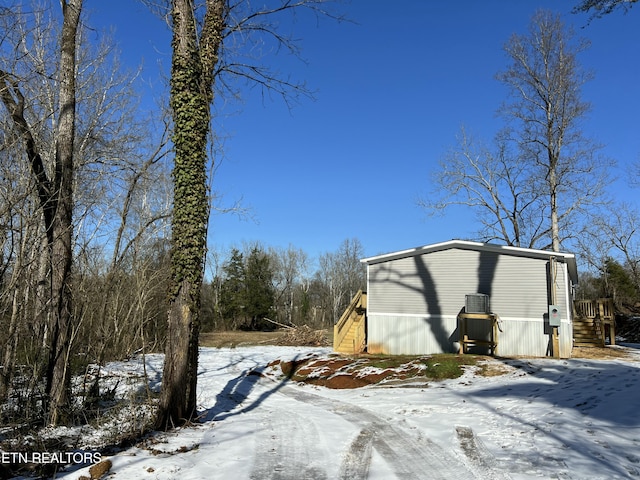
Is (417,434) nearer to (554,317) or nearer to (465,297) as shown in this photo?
(554,317)

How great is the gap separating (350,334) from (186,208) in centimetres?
1147

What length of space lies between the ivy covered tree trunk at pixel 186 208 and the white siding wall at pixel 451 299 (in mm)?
10383

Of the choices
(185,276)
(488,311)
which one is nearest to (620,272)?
(488,311)

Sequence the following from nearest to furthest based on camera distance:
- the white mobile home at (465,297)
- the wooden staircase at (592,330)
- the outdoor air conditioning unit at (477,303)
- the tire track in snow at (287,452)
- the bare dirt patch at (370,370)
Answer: the tire track in snow at (287,452) < the bare dirt patch at (370,370) < the white mobile home at (465,297) < the outdoor air conditioning unit at (477,303) < the wooden staircase at (592,330)

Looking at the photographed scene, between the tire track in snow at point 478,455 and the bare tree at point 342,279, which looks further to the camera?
the bare tree at point 342,279

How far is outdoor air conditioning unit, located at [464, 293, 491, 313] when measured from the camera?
1404 cm

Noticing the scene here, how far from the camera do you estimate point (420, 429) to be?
21.4 ft

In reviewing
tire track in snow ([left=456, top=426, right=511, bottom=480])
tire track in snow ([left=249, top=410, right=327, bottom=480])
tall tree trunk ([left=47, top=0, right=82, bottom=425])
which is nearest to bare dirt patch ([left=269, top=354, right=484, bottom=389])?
tire track in snow ([left=249, top=410, right=327, bottom=480])

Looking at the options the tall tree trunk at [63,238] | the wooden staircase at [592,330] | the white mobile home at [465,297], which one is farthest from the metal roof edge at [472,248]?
the tall tree trunk at [63,238]

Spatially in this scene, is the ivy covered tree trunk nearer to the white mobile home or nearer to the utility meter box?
the white mobile home

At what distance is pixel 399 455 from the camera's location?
5.27m

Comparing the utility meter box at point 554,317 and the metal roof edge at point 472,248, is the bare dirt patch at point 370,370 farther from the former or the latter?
the metal roof edge at point 472,248

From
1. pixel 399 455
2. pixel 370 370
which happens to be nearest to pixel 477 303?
pixel 370 370

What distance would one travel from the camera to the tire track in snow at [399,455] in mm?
4633
